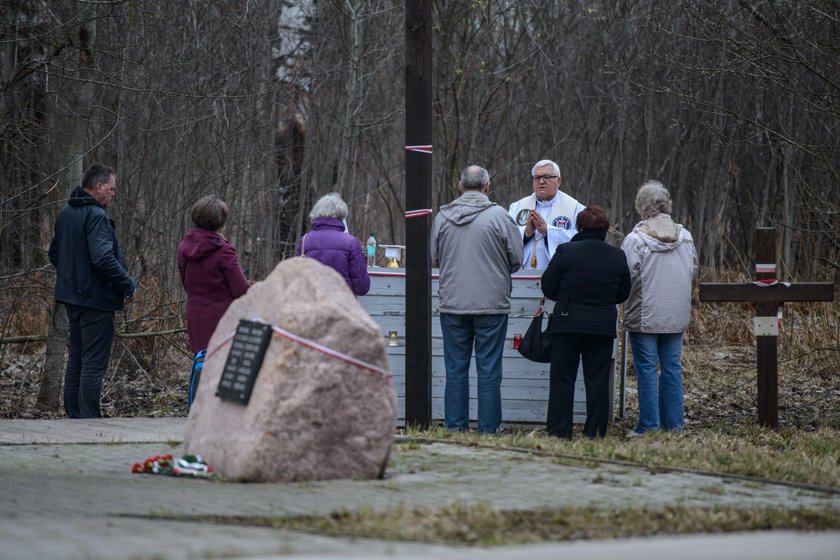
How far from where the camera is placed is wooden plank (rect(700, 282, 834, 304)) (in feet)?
37.5

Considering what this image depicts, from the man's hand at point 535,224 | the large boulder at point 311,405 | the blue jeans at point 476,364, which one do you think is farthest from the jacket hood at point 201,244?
the man's hand at point 535,224

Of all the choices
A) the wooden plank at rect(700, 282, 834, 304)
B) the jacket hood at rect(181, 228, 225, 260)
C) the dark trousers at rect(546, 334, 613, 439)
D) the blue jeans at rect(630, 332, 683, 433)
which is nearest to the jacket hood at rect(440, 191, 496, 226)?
the dark trousers at rect(546, 334, 613, 439)

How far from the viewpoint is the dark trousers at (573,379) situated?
10648mm

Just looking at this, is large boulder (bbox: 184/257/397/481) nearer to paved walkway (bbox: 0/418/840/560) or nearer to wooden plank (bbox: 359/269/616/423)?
paved walkway (bbox: 0/418/840/560)

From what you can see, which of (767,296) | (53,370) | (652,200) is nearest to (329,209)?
(652,200)

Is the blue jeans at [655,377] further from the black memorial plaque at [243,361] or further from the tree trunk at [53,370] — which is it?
the tree trunk at [53,370]

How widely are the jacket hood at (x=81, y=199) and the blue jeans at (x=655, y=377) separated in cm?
465

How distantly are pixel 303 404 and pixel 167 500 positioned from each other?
1.00m

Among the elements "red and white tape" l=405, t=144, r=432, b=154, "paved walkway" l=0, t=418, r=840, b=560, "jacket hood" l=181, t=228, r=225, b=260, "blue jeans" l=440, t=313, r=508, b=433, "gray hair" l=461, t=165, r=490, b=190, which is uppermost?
"red and white tape" l=405, t=144, r=432, b=154

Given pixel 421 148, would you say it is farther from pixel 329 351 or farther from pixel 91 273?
pixel 329 351

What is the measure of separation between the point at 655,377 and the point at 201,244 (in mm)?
3981

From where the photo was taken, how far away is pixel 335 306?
7.55 metres

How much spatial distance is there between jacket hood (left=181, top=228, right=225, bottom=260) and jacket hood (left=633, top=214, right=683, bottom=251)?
354cm

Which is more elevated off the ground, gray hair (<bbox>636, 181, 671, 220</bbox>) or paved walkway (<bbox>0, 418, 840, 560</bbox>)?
gray hair (<bbox>636, 181, 671, 220</bbox>)
